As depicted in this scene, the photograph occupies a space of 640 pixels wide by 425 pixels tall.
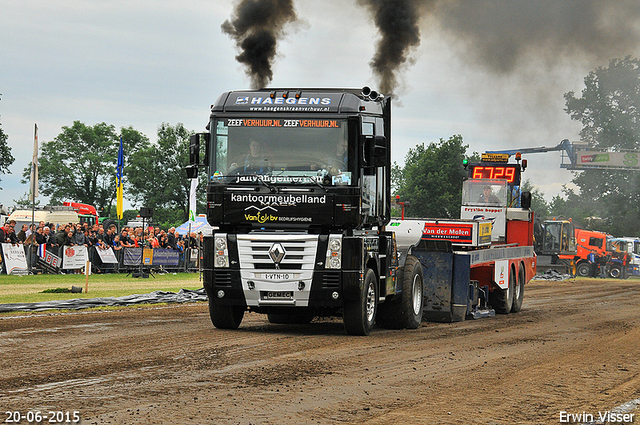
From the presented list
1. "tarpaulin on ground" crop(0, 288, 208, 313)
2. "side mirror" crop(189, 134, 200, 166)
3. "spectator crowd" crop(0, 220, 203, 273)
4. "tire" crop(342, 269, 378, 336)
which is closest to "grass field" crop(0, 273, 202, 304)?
"spectator crowd" crop(0, 220, 203, 273)

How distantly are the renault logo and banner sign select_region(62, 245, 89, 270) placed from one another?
54.0ft

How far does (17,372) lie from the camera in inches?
328

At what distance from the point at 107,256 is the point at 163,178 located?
217ft

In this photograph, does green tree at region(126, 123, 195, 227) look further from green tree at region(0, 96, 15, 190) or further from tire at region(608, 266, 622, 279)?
tire at region(608, 266, 622, 279)

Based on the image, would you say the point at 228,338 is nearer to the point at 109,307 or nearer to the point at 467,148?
the point at 109,307

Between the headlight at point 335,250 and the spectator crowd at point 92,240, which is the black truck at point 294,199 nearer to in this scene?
the headlight at point 335,250

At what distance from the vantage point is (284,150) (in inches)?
483

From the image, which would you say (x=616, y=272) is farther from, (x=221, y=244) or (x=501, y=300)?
(x=221, y=244)

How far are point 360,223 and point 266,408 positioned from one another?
18.5ft

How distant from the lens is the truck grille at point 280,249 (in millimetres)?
12133

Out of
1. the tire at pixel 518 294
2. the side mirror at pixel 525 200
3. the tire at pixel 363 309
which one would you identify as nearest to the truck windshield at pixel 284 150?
the tire at pixel 363 309

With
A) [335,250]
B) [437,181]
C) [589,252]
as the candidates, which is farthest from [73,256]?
[437,181]

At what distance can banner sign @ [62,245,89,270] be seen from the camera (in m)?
27.2

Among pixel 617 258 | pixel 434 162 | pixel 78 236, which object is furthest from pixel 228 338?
pixel 434 162
